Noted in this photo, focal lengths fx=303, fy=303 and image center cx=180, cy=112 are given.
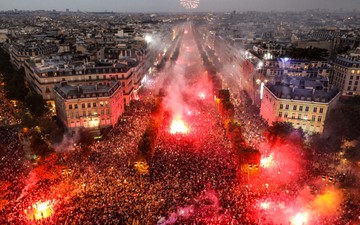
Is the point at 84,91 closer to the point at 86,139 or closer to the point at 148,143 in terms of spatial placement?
the point at 86,139

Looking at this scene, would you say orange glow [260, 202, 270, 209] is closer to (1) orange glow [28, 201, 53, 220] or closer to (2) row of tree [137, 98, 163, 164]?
(2) row of tree [137, 98, 163, 164]

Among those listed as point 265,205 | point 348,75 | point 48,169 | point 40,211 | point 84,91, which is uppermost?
point 348,75

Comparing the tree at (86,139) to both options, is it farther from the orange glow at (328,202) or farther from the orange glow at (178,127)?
the orange glow at (328,202)

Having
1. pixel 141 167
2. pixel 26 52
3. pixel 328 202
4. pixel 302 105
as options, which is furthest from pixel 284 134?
pixel 26 52

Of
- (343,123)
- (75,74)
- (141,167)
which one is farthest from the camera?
(75,74)

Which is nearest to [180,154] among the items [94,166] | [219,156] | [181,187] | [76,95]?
[219,156]

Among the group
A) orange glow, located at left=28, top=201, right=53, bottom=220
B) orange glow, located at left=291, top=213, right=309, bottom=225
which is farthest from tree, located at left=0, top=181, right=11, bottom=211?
orange glow, located at left=291, top=213, right=309, bottom=225
